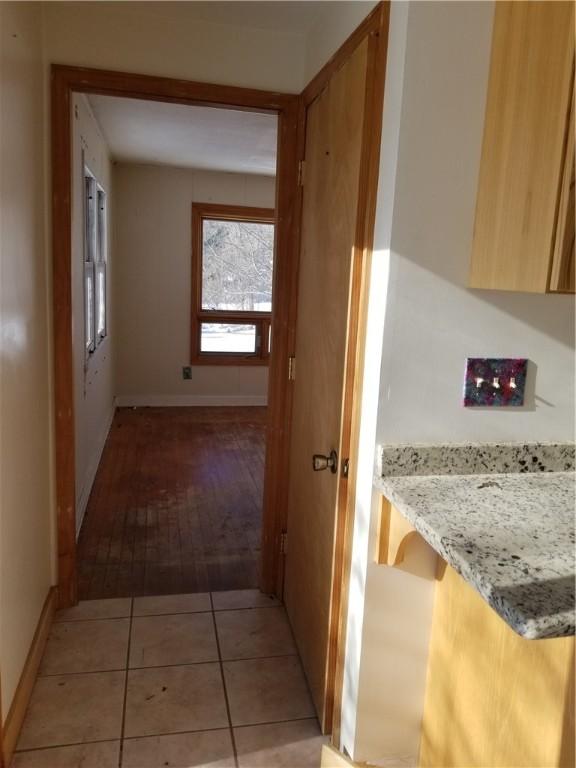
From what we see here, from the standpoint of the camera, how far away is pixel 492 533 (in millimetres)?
1200

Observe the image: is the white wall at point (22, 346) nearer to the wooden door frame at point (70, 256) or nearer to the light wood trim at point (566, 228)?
the wooden door frame at point (70, 256)

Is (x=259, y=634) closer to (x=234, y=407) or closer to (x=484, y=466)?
(x=484, y=466)

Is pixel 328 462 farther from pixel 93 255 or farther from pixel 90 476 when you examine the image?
pixel 93 255

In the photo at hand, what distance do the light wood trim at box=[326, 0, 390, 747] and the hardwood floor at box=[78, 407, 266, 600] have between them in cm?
96

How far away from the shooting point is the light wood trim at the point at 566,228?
1.28 m

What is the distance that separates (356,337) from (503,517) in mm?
600

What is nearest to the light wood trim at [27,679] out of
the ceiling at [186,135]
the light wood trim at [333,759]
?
the light wood trim at [333,759]

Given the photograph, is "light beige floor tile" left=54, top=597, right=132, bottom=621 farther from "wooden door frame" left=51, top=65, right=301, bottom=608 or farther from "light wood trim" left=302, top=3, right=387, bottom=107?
"light wood trim" left=302, top=3, right=387, bottom=107

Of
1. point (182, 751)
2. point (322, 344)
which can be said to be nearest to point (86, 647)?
point (182, 751)

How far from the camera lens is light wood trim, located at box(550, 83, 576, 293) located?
128 centimetres

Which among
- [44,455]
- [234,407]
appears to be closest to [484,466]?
[44,455]

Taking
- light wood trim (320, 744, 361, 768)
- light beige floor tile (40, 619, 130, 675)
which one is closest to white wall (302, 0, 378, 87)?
light wood trim (320, 744, 361, 768)

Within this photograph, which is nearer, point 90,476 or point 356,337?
point 356,337

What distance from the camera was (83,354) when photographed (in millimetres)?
3422
